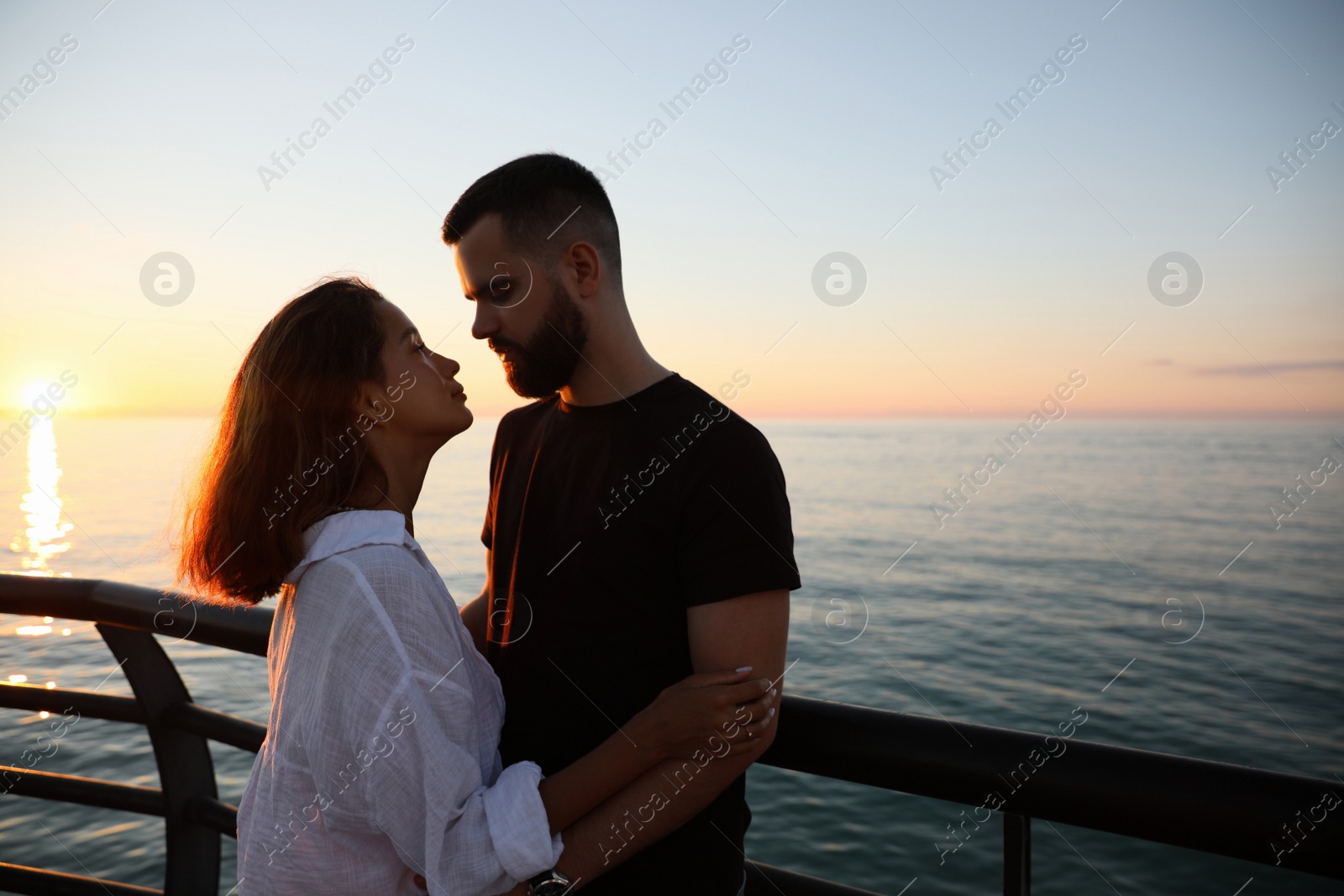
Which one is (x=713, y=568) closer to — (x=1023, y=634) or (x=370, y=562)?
(x=370, y=562)

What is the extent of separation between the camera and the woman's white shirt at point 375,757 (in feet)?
3.84

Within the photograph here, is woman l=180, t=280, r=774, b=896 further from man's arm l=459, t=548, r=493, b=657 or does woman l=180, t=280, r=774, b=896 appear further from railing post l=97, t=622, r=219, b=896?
railing post l=97, t=622, r=219, b=896

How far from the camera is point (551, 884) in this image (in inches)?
48.9

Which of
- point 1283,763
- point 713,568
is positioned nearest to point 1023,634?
point 1283,763

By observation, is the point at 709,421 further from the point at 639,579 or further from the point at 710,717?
the point at 710,717

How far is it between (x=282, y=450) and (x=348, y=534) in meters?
0.23

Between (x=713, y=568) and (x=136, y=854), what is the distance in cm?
931

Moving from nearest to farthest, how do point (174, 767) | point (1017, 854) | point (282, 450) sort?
point (1017, 854), point (282, 450), point (174, 767)

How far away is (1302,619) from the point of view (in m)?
23.5

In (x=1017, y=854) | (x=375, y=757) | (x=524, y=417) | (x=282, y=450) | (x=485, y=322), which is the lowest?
(x=1017, y=854)

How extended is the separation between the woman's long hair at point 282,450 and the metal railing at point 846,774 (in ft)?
1.57

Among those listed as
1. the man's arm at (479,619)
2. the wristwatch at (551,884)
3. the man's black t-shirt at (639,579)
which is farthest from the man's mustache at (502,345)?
the wristwatch at (551,884)

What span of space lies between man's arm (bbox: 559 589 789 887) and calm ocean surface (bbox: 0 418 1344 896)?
91 centimetres

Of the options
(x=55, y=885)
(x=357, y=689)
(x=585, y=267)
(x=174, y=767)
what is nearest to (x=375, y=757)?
(x=357, y=689)
